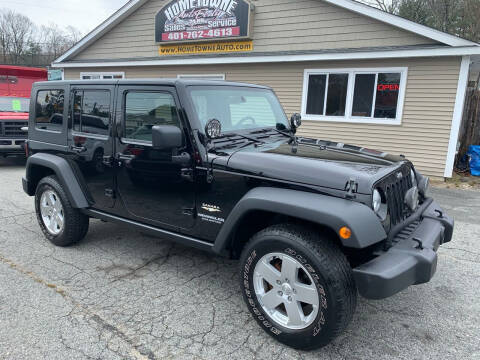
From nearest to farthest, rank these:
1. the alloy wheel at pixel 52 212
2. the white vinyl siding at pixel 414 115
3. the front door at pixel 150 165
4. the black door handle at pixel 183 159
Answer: the black door handle at pixel 183 159 → the front door at pixel 150 165 → the alloy wheel at pixel 52 212 → the white vinyl siding at pixel 414 115

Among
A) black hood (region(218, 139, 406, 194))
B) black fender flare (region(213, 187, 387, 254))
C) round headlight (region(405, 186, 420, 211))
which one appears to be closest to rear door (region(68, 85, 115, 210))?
black hood (region(218, 139, 406, 194))

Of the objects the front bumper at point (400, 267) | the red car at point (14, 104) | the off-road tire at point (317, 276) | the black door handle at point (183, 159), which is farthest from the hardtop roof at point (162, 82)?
the red car at point (14, 104)

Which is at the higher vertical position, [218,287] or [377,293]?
[377,293]

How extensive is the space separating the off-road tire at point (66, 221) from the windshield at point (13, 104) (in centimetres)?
684

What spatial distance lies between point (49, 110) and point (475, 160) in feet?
32.2

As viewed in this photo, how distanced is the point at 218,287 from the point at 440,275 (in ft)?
7.43

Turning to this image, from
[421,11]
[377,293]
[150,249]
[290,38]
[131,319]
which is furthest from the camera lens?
[421,11]

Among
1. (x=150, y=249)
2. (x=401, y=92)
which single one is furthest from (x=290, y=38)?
(x=150, y=249)

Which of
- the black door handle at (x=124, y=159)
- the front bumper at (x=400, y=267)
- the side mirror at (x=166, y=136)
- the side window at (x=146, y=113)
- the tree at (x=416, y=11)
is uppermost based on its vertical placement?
the tree at (x=416, y=11)

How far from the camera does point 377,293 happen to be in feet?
7.26

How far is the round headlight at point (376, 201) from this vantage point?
2.42m

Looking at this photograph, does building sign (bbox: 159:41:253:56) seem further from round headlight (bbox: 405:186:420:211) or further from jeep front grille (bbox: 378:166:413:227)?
round headlight (bbox: 405:186:420:211)

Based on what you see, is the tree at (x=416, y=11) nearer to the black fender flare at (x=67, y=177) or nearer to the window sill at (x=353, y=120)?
the window sill at (x=353, y=120)

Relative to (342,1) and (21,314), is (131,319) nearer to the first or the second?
(21,314)
